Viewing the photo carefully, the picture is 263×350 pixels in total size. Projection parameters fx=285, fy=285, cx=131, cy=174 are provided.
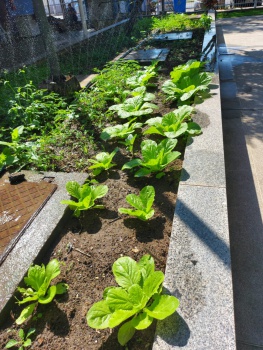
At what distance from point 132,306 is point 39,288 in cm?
60

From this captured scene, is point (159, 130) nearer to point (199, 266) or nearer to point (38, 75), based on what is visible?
point (199, 266)

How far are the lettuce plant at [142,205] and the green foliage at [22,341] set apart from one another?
945 mm

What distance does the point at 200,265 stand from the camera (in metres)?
1.68

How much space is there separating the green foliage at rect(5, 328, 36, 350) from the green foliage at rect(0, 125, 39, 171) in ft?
5.93

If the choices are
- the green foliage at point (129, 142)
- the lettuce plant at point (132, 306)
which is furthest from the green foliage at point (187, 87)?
the lettuce plant at point (132, 306)

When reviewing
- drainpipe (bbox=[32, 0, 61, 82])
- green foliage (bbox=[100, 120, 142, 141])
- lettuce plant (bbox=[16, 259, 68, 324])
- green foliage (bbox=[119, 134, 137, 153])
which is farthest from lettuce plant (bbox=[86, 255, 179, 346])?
drainpipe (bbox=[32, 0, 61, 82])

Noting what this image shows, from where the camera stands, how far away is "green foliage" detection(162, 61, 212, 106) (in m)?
3.88

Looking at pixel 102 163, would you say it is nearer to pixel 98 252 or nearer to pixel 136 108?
pixel 98 252

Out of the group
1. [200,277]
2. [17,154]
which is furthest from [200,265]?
[17,154]

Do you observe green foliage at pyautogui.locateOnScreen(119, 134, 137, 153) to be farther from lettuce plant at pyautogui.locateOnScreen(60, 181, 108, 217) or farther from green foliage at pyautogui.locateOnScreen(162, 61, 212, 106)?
green foliage at pyautogui.locateOnScreen(162, 61, 212, 106)

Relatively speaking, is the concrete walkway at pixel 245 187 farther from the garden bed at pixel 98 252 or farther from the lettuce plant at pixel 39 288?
the lettuce plant at pixel 39 288

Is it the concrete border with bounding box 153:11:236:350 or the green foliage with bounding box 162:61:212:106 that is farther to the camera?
the green foliage with bounding box 162:61:212:106

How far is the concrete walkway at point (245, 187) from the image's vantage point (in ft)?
6.01

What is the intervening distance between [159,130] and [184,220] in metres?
1.32
